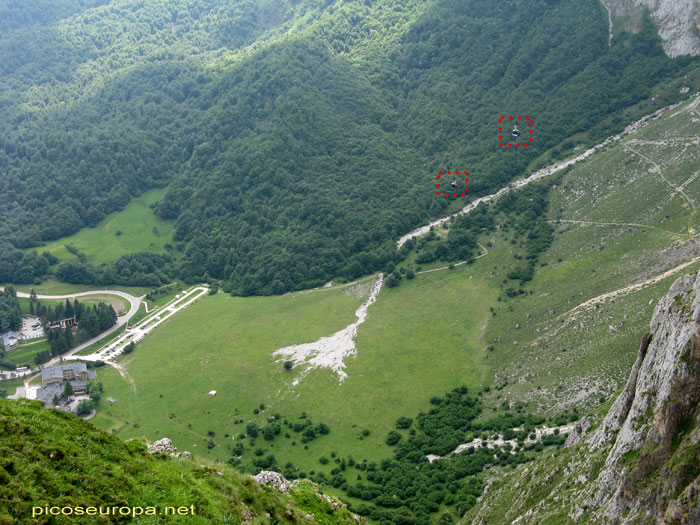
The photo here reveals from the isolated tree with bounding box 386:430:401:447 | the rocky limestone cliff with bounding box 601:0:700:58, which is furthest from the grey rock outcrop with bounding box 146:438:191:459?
the rocky limestone cliff with bounding box 601:0:700:58

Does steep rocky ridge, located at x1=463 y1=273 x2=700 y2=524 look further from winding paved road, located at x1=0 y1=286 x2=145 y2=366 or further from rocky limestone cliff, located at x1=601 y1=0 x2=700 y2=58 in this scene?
rocky limestone cliff, located at x1=601 y1=0 x2=700 y2=58

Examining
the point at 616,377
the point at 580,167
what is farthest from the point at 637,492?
the point at 580,167

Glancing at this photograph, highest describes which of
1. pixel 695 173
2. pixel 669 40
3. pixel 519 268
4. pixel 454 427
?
pixel 669 40

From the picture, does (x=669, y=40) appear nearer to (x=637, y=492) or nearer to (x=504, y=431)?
A: (x=504, y=431)

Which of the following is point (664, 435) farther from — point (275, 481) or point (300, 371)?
point (300, 371)

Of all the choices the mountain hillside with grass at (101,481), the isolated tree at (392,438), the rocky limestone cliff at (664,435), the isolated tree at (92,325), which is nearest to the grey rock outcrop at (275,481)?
the mountain hillside with grass at (101,481)

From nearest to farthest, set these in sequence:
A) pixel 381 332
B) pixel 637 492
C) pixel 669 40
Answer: pixel 637 492 → pixel 381 332 → pixel 669 40

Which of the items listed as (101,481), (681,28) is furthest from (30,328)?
(681,28)
